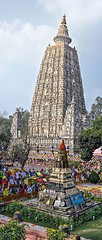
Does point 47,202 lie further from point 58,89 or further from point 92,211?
point 58,89

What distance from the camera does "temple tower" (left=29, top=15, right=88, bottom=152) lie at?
62875 millimetres

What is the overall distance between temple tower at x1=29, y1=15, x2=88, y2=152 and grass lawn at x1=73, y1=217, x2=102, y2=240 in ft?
151

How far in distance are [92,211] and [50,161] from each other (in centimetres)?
3386

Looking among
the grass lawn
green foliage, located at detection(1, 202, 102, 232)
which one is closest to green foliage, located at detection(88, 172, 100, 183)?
green foliage, located at detection(1, 202, 102, 232)

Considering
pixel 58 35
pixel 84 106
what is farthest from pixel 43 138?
pixel 58 35

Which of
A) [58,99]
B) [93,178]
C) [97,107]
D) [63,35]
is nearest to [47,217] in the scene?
[93,178]

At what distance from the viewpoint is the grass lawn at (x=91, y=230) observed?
37.2ft

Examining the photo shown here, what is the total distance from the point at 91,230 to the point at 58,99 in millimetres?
54042

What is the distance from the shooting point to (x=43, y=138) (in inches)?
2566

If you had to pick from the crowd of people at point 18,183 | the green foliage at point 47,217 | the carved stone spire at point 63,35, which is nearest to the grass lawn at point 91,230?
the green foliage at point 47,217

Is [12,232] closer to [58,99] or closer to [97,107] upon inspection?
[58,99]

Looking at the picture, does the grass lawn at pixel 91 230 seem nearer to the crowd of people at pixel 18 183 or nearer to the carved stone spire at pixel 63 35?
A: the crowd of people at pixel 18 183

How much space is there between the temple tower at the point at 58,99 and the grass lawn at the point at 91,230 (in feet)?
151

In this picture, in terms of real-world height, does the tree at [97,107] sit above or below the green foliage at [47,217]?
above
